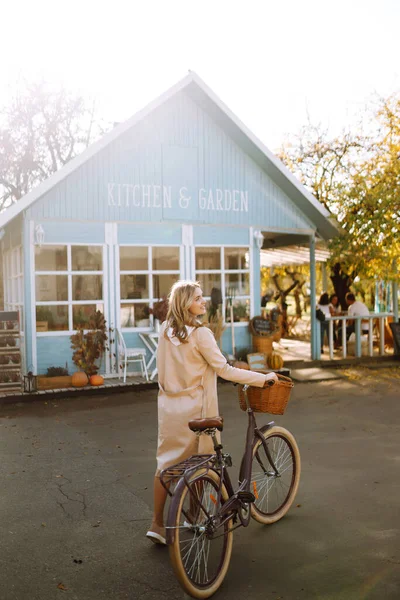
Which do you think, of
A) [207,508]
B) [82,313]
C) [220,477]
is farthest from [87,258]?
[207,508]

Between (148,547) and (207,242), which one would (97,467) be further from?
(207,242)

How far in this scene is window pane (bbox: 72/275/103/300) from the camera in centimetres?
1275

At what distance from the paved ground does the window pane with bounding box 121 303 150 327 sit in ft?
12.5

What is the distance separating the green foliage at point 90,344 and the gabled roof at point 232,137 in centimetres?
248

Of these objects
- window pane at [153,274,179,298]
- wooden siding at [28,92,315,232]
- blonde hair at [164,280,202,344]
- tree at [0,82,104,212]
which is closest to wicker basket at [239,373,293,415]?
blonde hair at [164,280,202,344]

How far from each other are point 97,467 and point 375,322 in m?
12.6

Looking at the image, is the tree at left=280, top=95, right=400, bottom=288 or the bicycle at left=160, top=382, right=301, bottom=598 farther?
the tree at left=280, top=95, right=400, bottom=288

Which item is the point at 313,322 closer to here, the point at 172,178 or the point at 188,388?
the point at 172,178

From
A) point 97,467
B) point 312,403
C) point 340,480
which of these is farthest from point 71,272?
point 340,480

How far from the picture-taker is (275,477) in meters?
5.12

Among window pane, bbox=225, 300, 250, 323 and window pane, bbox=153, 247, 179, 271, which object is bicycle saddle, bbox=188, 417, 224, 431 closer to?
window pane, bbox=153, 247, 179, 271

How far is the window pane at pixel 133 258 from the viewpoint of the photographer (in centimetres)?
1316

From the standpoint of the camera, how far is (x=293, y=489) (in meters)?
5.27

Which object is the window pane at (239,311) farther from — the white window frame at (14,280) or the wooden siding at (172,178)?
the white window frame at (14,280)
